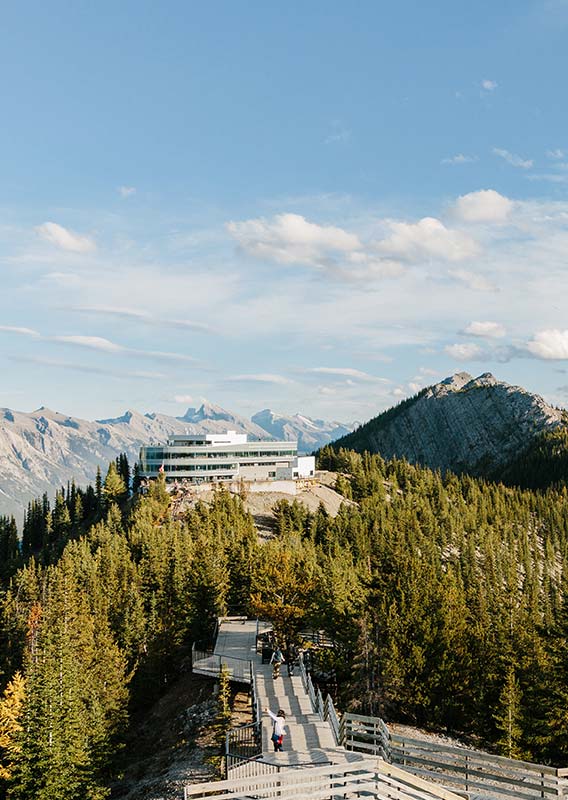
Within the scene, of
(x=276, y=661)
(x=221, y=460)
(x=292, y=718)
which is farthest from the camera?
(x=221, y=460)

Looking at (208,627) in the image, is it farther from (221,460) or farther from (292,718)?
(221,460)

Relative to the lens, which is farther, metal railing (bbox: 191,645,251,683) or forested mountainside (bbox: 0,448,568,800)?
forested mountainside (bbox: 0,448,568,800)

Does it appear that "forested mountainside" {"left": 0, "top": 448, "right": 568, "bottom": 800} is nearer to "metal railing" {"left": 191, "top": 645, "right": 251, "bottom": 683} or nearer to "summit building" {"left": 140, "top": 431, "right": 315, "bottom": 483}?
"metal railing" {"left": 191, "top": 645, "right": 251, "bottom": 683}

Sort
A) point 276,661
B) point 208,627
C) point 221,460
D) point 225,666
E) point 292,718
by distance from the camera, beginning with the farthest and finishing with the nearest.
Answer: point 221,460 → point 208,627 → point 225,666 → point 276,661 → point 292,718

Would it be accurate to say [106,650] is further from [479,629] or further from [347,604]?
[479,629]

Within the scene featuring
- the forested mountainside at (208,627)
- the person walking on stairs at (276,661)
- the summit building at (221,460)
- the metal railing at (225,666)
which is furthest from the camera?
the summit building at (221,460)

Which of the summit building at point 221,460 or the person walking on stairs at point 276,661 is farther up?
the summit building at point 221,460

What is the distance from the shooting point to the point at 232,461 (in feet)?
527

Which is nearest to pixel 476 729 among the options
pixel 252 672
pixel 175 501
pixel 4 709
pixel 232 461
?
pixel 252 672

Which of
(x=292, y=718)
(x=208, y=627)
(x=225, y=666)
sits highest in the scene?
(x=292, y=718)

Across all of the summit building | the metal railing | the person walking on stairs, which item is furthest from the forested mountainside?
the summit building

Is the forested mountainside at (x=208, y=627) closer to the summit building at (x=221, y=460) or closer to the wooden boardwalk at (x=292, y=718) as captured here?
the wooden boardwalk at (x=292, y=718)

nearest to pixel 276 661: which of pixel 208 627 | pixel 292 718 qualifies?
pixel 292 718

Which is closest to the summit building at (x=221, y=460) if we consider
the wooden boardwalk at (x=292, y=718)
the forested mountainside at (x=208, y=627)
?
the forested mountainside at (x=208, y=627)
